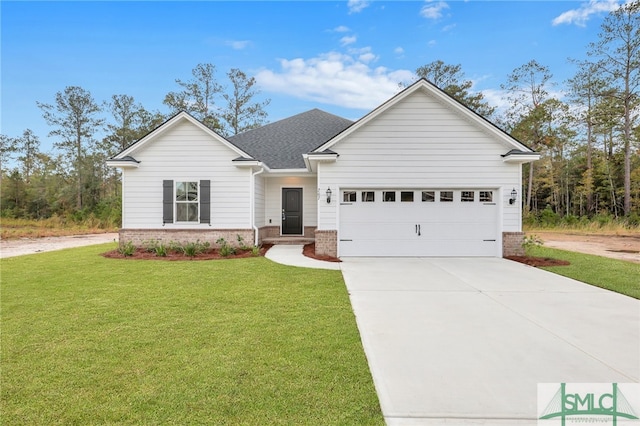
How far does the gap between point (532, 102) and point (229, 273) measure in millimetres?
29245

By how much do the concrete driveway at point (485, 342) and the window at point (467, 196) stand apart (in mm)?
3732

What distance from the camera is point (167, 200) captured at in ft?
34.9

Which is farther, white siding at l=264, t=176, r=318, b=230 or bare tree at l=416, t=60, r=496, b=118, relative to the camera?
bare tree at l=416, t=60, r=496, b=118

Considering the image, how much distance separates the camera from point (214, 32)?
14727 millimetres

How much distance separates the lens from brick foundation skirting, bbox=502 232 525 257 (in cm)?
957

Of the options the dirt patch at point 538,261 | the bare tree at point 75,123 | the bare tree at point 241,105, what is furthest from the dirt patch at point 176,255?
the bare tree at point 75,123

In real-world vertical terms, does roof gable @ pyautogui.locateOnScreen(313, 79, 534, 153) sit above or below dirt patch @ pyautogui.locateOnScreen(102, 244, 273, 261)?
above

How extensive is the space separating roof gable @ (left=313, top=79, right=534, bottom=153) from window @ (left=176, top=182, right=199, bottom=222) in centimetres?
477

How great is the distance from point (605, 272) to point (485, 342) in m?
6.40

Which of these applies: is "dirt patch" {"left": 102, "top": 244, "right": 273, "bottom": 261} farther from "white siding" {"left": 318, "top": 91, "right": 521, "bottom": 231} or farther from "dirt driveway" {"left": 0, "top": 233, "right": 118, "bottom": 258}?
"dirt driveway" {"left": 0, "top": 233, "right": 118, "bottom": 258}

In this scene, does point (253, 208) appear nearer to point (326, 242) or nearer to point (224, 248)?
point (224, 248)

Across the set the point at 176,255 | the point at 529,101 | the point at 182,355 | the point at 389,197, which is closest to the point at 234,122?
the point at 176,255

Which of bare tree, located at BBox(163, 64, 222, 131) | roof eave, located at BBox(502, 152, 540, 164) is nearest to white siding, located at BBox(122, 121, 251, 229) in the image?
roof eave, located at BBox(502, 152, 540, 164)

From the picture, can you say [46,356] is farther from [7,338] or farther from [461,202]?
[461,202]
